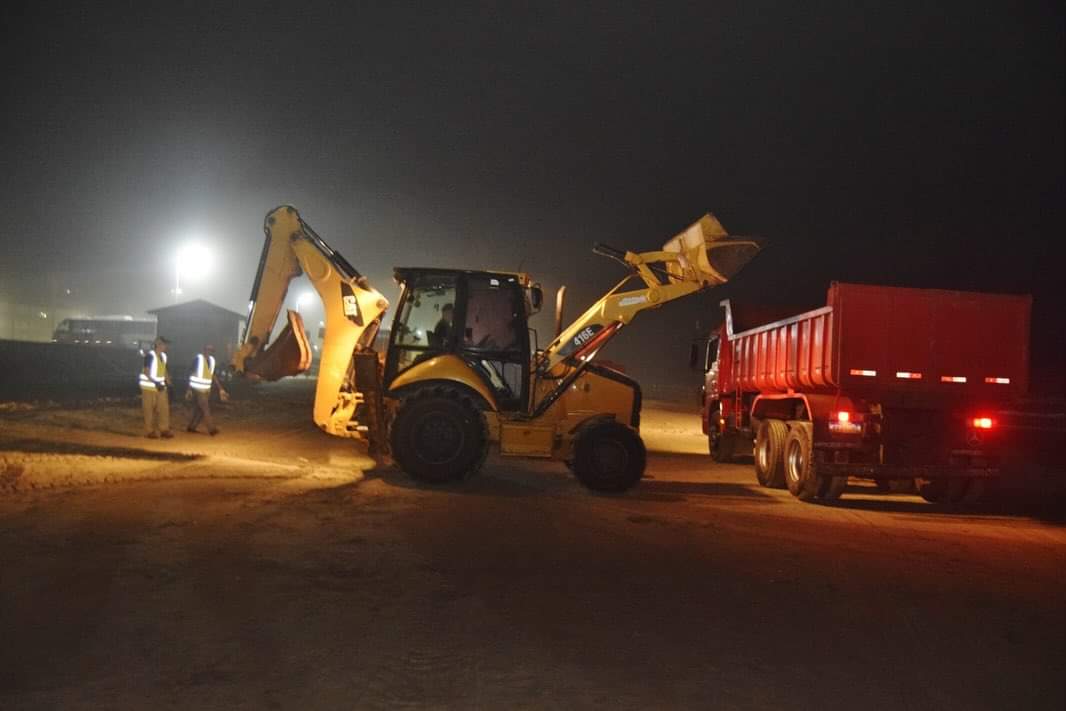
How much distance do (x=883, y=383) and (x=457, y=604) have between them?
8358 mm

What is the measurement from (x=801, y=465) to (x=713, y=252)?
11.0 feet

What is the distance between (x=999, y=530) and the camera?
11.7 m

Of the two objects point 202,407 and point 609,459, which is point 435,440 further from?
point 202,407

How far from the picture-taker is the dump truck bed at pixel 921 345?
1302 cm

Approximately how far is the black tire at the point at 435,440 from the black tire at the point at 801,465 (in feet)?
15.0

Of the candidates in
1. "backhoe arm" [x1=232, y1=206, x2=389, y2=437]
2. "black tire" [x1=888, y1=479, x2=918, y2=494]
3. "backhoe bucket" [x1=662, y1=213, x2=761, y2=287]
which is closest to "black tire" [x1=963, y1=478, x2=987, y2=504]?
"black tire" [x1=888, y1=479, x2=918, y2=494]

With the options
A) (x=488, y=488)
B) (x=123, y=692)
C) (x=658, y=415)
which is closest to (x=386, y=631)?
(x=123, y=692)

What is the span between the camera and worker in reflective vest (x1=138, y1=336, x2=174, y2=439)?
664 inches

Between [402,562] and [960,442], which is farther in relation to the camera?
[960,442]

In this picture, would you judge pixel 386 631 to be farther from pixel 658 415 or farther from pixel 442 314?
pixel 658 415

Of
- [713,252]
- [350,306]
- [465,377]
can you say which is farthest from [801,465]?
[350,306]

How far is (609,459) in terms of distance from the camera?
13.0 meters

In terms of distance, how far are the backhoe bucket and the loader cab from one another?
2585 millimetres

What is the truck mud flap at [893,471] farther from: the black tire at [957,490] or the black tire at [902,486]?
the black tire at [902,486]
